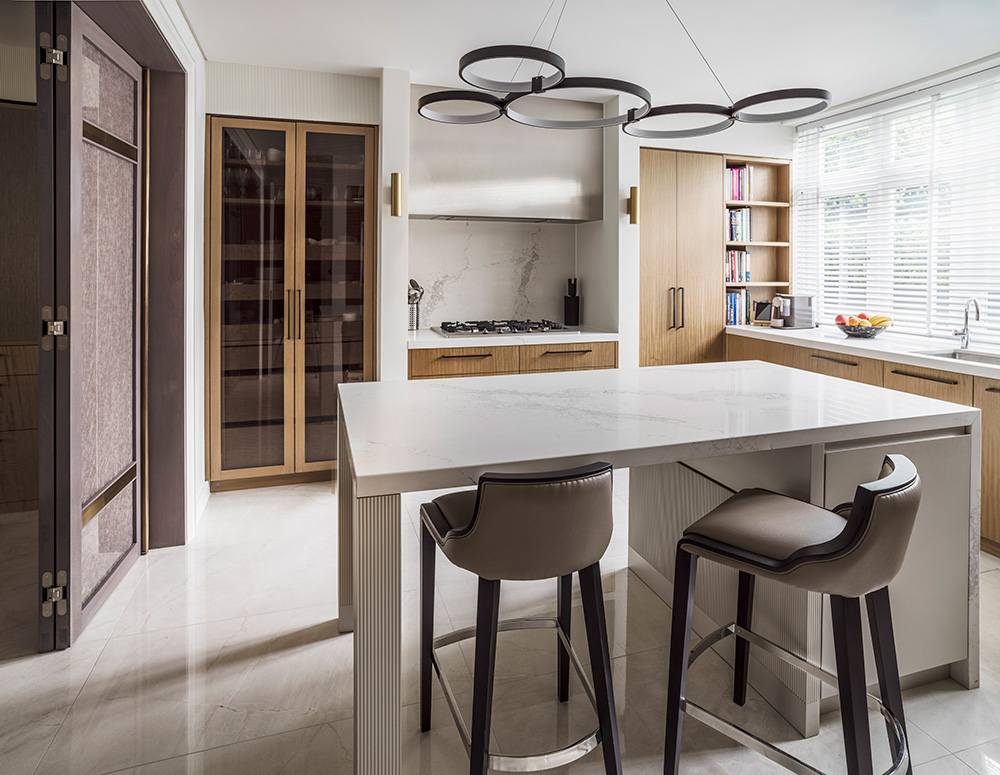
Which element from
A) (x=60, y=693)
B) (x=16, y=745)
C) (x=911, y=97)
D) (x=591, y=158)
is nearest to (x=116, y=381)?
(x=60, y=693)

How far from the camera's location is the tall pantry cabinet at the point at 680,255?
453 cm

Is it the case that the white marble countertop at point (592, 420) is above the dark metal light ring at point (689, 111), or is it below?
below

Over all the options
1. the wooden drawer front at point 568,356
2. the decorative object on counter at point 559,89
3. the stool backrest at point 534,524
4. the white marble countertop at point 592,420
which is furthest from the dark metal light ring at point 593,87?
the wooden drawer front at point 568,356

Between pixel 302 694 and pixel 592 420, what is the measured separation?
1226 millimetres

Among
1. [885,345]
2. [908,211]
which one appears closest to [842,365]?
[885,345]

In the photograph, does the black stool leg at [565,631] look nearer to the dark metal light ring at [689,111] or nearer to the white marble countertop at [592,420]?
the white marble countertop at [592,420]

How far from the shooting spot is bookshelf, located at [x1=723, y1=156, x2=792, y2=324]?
15.8ft

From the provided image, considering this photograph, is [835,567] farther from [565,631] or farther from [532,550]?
[565,631]

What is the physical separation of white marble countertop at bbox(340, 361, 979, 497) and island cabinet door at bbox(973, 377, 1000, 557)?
1.13 m

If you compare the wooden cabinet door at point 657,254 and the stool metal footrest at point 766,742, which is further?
the wooden cabinet door at point 657,254

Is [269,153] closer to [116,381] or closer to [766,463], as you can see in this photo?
[116,381]

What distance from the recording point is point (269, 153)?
3766 mm

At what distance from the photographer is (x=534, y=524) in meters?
1.27

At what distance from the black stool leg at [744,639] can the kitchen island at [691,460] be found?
5 centimetres
